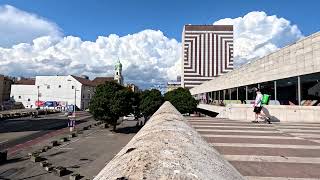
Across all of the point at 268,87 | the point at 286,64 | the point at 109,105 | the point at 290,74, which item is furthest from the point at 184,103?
the point at 290,74

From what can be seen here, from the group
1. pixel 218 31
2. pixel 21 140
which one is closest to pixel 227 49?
pixel 218 31

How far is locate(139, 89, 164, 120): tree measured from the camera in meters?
69.8

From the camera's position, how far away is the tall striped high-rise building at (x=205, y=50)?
18625 centimetres

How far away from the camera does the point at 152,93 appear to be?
73750mm

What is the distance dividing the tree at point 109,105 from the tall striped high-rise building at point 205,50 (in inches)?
4992

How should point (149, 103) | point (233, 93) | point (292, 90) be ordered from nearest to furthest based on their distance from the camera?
1. point (292, 90)
2. point (233, 93)
3. point (149, 103)

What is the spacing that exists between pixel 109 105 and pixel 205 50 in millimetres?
141410

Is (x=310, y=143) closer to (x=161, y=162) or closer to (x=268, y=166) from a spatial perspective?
(x=268, y=166)

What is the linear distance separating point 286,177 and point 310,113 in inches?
571

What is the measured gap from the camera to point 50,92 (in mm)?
111438

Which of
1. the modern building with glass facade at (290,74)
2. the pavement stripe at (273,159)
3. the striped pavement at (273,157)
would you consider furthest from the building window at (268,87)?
the pavement stripe at (273,159)

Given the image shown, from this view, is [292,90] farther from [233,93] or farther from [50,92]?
[50,92]

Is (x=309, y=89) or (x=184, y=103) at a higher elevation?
(x=309, y=89)

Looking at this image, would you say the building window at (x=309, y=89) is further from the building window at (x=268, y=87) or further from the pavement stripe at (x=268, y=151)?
the pavement stripe at (x=268, y=151)
